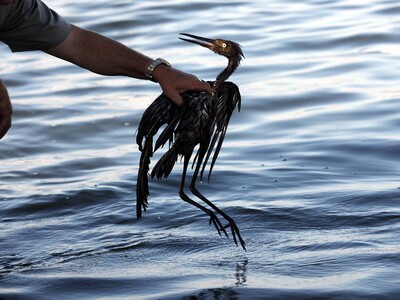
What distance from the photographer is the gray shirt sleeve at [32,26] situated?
18.6ft

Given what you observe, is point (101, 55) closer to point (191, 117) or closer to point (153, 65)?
point (153, 65)

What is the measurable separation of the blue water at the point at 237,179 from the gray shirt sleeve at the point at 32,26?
43.9 inches

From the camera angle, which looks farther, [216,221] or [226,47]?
[216,221]

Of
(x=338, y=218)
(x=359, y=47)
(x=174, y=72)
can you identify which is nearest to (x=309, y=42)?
(x=359, y=47)

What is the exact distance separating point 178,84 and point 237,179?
6.95ft

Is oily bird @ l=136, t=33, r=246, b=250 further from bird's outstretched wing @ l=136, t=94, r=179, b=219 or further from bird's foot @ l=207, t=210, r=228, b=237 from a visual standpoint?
bird's foot @ l=207, t=210, r=228, b=237

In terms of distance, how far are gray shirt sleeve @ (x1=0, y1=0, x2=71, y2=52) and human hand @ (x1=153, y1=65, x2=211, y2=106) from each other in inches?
24.5

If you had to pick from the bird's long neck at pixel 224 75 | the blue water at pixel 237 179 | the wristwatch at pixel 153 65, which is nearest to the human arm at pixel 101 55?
the wristwatch at pixel 153 65

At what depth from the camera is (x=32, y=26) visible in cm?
576

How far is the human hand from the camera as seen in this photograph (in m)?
5.46

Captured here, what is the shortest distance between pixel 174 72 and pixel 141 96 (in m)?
4.66

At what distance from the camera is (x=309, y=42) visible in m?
11.8

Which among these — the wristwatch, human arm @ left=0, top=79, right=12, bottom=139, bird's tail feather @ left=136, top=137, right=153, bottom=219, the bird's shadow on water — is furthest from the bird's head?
the bird's shadow on water

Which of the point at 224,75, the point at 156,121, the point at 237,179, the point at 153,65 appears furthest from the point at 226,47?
the point at 237,179
